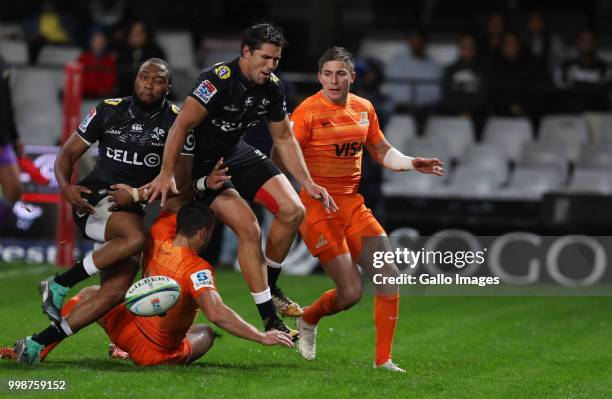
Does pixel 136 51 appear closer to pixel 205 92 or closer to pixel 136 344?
pixel 205 92

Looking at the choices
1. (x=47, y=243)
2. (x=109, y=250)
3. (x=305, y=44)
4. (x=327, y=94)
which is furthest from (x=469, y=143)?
(x=109, y=250)

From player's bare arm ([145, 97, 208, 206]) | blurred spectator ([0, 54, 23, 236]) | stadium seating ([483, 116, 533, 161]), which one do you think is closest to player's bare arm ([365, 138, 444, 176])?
player's bare arm ([145, 97, 208, 206])

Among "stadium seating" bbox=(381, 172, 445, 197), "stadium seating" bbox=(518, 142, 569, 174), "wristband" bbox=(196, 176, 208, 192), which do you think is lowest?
"stadium seating" bbox=(381, 172, 445, 197)

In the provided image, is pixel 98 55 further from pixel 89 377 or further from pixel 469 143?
pixel 89 377

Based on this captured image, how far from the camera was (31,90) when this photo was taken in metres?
19.0

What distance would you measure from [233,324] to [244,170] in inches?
57.9

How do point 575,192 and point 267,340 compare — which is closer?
point 267,340

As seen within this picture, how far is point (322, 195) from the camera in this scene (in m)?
9.89

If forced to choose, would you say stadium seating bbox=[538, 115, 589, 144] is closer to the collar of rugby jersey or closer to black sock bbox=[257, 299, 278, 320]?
the collar of rugby jersey

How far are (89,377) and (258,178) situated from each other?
202 centimetres

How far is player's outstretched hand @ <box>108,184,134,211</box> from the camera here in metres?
9.90

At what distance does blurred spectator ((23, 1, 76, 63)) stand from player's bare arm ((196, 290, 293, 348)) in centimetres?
1186

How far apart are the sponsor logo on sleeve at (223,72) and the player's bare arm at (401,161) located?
4.99ft

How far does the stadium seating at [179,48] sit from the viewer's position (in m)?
20.2
